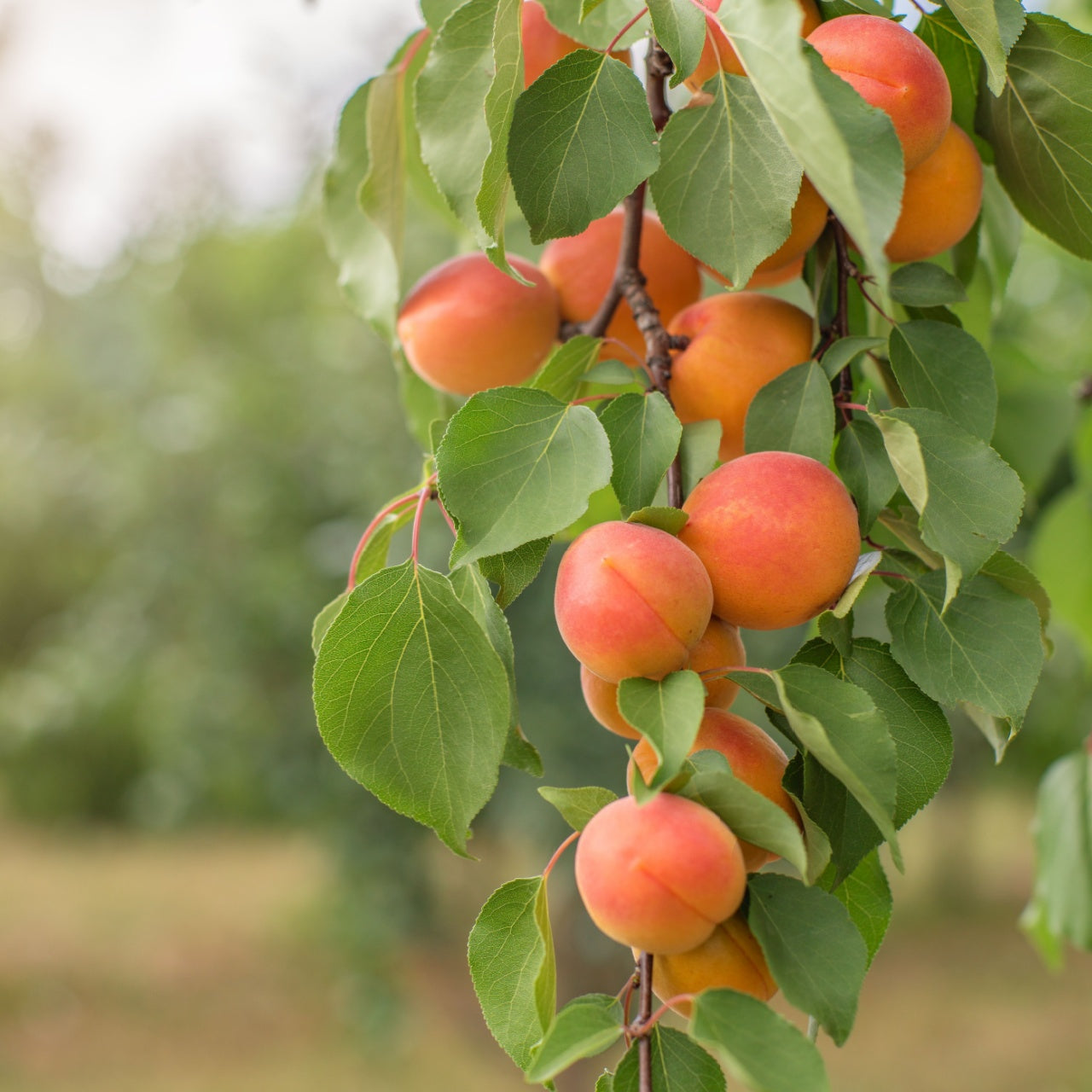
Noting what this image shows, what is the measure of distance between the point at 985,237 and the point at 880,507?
23 centimetres

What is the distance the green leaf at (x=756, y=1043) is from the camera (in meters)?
0.23

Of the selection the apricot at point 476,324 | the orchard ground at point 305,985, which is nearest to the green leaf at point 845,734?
the apricot at point 476,324

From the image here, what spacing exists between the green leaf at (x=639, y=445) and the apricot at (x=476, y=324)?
0.15m

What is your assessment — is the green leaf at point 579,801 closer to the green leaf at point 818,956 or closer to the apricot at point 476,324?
the green leaf at point 818,956

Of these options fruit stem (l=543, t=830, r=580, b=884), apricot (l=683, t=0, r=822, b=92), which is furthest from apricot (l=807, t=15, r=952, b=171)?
fruit stem (l=543, t=830, r=580, b=884)

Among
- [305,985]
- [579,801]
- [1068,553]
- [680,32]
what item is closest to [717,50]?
[680,32]

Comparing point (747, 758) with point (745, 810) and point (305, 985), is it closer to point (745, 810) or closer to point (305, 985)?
point (745, 810)

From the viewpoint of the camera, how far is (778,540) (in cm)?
30

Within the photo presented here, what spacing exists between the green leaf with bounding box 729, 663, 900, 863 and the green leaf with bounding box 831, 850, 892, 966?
0.06m

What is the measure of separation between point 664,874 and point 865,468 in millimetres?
147

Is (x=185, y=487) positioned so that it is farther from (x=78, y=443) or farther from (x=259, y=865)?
(x=78, y=443)

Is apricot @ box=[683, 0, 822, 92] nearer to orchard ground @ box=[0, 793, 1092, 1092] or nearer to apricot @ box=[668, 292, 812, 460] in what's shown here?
apricot @ box=[668, 292, 812, 460]

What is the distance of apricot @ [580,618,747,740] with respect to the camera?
320 mm

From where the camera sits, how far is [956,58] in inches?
15.2
